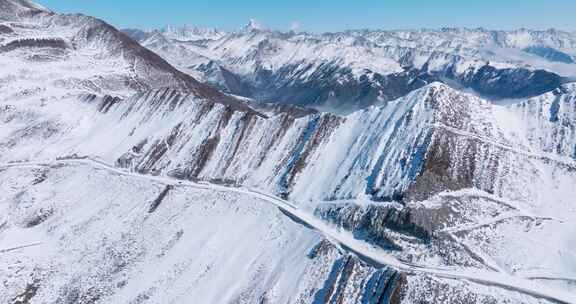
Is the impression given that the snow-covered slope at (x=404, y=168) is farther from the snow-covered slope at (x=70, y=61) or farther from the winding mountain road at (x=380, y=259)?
the snow-covered slope at (x=70, y=61)

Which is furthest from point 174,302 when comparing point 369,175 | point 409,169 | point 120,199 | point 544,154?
point 544,154

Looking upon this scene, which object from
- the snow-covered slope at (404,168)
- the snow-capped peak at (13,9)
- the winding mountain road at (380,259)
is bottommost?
the winding mountain road at (380,259)

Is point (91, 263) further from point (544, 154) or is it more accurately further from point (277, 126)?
point (544, 154)

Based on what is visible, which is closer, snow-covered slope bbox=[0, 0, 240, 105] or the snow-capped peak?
snow-covered slope bbox=[0, 0, 240, 105]

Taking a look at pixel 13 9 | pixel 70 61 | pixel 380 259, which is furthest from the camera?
pixel 13 9

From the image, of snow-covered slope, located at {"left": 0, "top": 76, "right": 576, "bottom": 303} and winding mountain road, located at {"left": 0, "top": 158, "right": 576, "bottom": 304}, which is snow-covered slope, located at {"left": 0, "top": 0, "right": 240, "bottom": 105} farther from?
winding mountain road, located at {"left": 0, "top": 158, "right": 576, "bottom": 304}

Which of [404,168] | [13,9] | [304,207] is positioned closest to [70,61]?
[13,9]

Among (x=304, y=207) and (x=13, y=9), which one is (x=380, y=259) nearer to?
(x=304, y=207)

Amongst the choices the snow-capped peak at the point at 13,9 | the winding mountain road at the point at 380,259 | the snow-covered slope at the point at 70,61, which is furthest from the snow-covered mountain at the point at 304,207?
the snow-capped peak at the point at 13,9

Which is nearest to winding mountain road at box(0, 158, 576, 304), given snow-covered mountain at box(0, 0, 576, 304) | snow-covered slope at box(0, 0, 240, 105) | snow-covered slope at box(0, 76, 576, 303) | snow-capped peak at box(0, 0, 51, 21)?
snow-covered mountain at box(0, 0, 576, 304)
